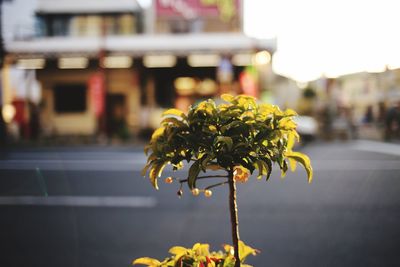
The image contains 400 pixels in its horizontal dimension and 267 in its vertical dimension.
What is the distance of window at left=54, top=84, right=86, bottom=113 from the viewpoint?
19.9m

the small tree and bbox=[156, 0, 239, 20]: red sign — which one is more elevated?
bbox=[156, 0, 239, 20]: red sign

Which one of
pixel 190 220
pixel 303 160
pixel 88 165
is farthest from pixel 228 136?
pixel 88 165

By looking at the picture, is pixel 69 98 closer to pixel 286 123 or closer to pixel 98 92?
pixel 98 92

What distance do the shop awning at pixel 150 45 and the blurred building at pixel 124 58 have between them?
0.15 ft

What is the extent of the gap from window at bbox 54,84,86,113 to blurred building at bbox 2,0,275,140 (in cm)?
5

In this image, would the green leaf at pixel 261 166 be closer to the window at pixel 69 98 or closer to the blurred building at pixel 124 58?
the blurred building at pixel 124 58

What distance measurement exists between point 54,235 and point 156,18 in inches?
641

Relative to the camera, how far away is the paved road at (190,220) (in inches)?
161

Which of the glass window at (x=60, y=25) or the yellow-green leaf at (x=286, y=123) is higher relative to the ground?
the glass window at (x=60, y=25)

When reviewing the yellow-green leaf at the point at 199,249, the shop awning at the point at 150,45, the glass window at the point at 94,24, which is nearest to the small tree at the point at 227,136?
the yellow-green leaf at the point at 199,249

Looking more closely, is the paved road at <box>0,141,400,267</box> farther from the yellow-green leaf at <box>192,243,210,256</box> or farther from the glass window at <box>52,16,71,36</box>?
the glass window at <box>52,16,71,36</box>

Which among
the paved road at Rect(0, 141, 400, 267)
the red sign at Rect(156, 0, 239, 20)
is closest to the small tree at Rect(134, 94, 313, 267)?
the paved road at Rect(0, 141, 400, 267)

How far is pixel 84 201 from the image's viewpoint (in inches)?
258

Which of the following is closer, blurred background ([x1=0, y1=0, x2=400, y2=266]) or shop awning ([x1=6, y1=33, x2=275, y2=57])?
blurred background ([x1=0, y1=0, x2=400, y2=266])
